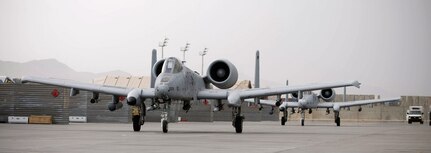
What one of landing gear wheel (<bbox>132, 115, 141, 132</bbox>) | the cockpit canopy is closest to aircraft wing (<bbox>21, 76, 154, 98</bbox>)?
landing gear wheel (<bbox>132, 115, 141, 132</bbox>)

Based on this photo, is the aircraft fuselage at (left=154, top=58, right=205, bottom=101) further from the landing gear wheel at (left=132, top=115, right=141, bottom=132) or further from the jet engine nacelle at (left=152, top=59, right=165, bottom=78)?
the landing gear wheel at (left=132, top=115, right=141, bottom=132)

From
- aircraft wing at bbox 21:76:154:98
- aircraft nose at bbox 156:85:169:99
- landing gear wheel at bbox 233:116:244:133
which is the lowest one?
landing gear wheel at bbox 233:116:244:133

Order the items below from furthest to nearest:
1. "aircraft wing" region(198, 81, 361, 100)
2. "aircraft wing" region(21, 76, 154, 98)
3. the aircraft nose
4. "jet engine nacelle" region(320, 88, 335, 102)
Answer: "jet engine nacelle" region(320, 88, 335, 102) < "aircraft wing" region(21, 76, 154, 98) < "aircraft wing" region(198, 81, 361, 100) < the aircraft nose

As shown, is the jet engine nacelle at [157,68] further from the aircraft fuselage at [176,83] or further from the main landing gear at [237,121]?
the main landing gear at [237,121]

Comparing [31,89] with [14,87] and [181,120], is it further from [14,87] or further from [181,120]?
[181,120]

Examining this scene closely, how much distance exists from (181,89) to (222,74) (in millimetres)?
5291

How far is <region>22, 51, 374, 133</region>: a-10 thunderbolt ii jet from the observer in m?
33.9

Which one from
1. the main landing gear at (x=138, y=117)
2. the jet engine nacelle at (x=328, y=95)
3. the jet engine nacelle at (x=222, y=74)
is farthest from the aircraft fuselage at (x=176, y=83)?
the jet engine nacelle at (x=328, y=95)

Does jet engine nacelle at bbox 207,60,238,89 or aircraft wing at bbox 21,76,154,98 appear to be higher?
jet engine nacelle at bbox 207,60,238,89

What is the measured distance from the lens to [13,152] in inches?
677

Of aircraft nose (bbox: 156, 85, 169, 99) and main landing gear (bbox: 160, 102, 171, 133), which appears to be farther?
main landing gear (bbox: 160, 102, 171, 133)

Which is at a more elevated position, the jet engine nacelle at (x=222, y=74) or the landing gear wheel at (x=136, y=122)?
the jet engine nacelle at (x=222, y=74)

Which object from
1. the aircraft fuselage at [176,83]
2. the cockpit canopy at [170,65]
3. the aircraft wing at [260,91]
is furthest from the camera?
the aircraft wing at [260,91]

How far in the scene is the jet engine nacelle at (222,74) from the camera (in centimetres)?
3875
